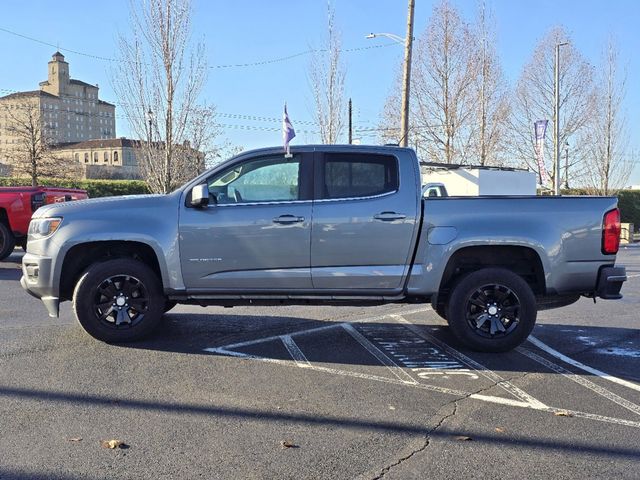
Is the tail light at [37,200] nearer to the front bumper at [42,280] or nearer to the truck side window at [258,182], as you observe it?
the front bumper at [42,280]

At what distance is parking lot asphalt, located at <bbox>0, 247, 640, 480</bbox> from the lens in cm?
349

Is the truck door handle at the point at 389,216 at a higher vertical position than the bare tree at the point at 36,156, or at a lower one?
lower

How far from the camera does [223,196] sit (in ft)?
19.3

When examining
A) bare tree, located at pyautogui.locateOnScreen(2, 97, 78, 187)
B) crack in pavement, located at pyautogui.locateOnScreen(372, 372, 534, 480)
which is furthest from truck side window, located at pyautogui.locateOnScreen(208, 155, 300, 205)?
bare tree, located at pyautogui.locateOnScreen(2, 97, 78, 187)

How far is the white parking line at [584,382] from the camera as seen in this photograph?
4.52 metres

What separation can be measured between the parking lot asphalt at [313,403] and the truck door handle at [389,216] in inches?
50.9

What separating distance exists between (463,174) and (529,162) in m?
10.1

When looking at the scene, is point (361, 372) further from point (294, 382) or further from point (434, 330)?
point (434, 330)

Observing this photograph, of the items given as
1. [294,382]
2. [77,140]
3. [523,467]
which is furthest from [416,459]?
[77,140]

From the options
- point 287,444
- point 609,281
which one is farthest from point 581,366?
point 287,444

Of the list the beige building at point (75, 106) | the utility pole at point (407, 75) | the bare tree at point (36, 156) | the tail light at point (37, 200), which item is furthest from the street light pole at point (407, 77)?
the beige building at point (75, 106)

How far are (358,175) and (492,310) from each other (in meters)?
1.83

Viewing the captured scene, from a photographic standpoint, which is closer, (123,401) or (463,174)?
(123,401)

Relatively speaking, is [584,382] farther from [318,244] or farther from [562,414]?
[318,244]
